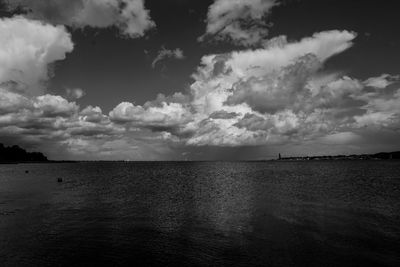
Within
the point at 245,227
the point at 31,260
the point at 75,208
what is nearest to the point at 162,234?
the point at 245,227

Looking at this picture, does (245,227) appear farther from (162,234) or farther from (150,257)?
(150,257)

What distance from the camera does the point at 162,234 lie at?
99.2 feet

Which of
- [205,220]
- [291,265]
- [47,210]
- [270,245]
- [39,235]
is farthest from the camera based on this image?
[47,210]

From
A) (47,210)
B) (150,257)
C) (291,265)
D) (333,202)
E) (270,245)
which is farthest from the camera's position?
(333,202)

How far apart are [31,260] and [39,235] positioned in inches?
302

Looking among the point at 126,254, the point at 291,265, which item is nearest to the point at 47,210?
the point at 126,254

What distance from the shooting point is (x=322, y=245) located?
26.3 meters

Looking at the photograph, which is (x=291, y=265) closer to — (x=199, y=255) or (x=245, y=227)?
(x=199, y=255)

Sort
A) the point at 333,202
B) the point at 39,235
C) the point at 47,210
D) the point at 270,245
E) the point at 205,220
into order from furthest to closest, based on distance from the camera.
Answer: the point at 333,202 → the point at 47,210 → the point at 205,220 → the point at 39,235 → the point at 270,245

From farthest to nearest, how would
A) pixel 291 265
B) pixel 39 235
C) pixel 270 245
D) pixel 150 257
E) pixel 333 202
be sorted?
pixel 333 202 → pixel 39 235 → pixel 270 245 → pixel 150 257 → pixel 291 265

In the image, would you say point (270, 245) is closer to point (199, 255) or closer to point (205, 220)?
point (199, 255)

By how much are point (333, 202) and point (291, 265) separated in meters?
32.1

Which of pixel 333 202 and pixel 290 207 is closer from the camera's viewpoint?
pixel 290 207

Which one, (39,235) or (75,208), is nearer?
(39,235)
